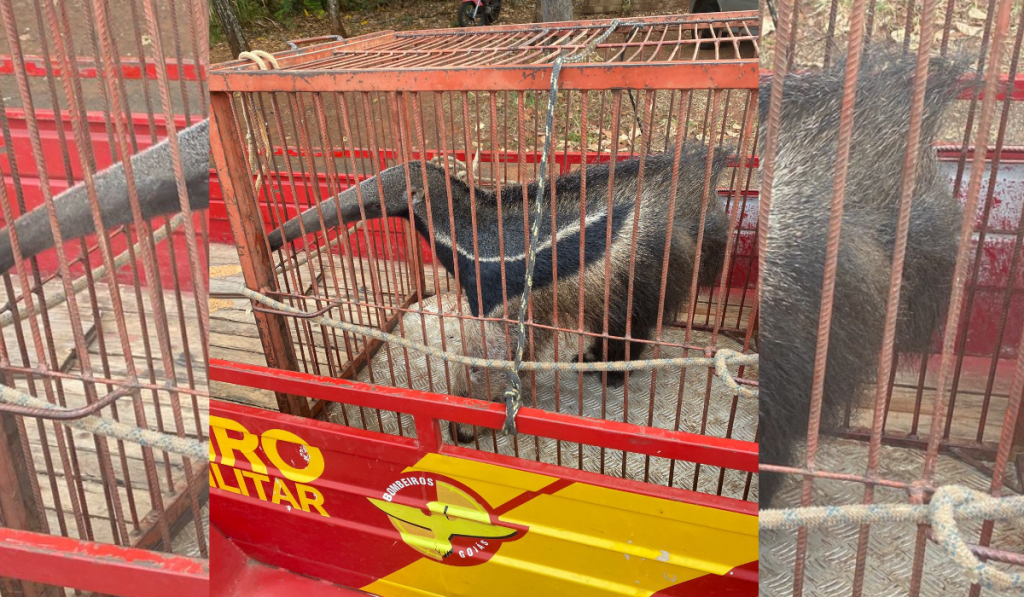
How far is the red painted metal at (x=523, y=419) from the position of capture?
136 centimetres

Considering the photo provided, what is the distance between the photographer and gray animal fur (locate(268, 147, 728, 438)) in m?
2.11

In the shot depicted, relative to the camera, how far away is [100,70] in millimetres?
715

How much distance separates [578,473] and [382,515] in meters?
0.62

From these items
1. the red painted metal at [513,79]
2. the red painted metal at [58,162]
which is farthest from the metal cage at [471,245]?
the red painted metal at [58,162]

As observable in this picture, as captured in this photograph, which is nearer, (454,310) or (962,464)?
(962,464)

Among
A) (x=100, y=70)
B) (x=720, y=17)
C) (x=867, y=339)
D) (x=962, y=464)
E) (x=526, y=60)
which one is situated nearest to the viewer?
(x=100, y=70)

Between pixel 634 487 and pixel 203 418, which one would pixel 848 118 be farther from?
pixel 203 418

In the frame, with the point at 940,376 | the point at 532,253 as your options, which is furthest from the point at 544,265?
the point at 940,376

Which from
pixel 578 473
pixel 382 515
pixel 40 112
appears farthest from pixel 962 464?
pixel 40 112

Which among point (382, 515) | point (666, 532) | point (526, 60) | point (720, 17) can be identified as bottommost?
point (382, 515)

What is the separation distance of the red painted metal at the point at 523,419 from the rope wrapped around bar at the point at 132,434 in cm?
83

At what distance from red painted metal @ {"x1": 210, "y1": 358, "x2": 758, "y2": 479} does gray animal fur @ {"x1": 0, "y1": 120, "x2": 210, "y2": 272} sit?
85cm

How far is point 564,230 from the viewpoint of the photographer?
2137mm

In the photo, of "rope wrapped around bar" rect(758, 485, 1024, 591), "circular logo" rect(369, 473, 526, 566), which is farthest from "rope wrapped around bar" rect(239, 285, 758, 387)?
"rope wrapped around bar" rect(758, 485, 1024, 591)
